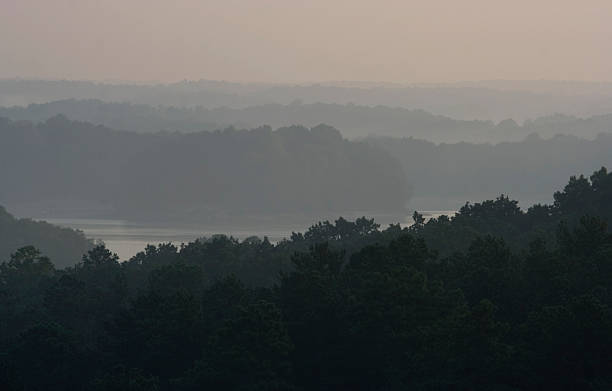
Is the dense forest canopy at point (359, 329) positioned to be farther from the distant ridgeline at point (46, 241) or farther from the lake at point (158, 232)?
the lake at point (158, 232)

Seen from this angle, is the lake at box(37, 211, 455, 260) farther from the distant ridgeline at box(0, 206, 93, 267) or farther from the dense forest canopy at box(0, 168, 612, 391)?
the dense forest canopy at box(0, 168, 612, 391)

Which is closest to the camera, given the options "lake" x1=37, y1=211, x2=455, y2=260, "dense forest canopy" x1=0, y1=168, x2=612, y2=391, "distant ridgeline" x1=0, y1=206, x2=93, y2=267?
"dense forest canopy" x1=0, y1=168, x2=612, y2=391

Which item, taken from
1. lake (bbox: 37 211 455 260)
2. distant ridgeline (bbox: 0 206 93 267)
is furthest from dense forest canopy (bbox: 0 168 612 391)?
lake (bbox: 37 211 455 260)

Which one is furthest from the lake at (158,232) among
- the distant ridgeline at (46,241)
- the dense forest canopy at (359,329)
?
the dense forest canopy at (359,329)

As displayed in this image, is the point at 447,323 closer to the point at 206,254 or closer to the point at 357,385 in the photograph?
the point at 357,385

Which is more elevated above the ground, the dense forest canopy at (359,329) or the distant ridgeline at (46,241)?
the distant ridgeline at (46,241)

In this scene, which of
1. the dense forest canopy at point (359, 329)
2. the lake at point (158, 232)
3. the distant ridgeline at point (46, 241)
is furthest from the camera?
the lake at point (158, 232)

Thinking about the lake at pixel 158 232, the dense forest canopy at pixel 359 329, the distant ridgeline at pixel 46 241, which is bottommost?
the dense forest canopy at pixel 359 329
